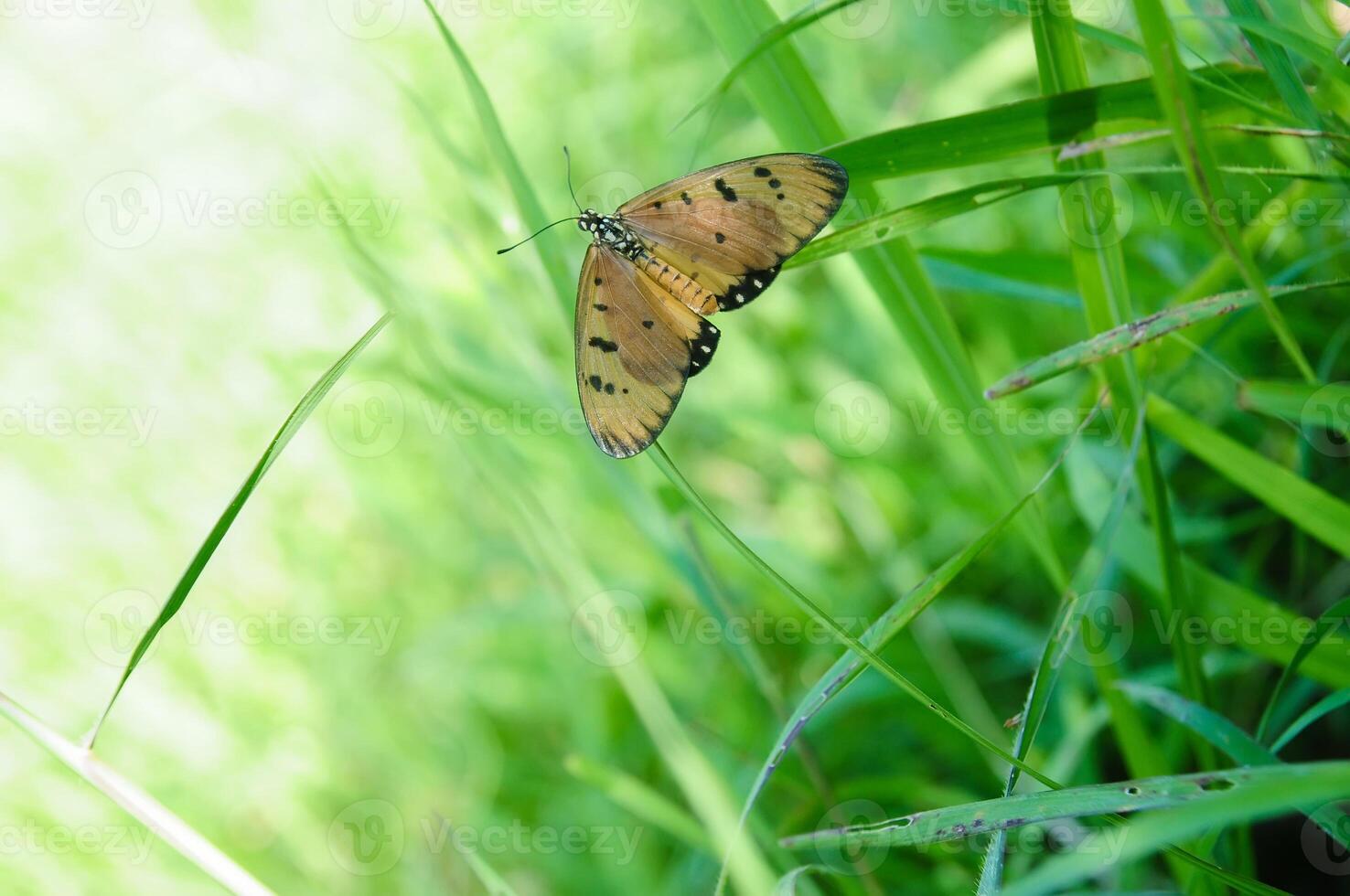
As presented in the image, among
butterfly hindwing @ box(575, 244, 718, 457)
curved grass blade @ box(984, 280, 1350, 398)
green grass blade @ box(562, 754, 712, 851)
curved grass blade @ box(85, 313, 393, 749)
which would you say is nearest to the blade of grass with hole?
curved grass blade @ box(984, 280, 1350, 398)

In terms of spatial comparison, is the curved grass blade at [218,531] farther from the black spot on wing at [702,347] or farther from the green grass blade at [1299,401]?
the green grass blade at [1299,401]

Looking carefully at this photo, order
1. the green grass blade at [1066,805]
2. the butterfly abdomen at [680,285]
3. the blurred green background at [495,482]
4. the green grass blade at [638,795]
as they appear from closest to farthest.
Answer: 1. the green grass blade at [1066,805]
2. the butterfly abdomen at [680,285]
3. the green grass blade at [638,795]
4. the blurred green background at [495,482]

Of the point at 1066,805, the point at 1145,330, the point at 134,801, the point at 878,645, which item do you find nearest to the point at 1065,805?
the point at 1066,805

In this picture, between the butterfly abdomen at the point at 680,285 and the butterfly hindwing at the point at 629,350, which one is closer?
the butterfly hindwing at the point at 629,350

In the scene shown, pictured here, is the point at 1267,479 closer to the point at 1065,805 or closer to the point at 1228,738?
the point at 1228,738

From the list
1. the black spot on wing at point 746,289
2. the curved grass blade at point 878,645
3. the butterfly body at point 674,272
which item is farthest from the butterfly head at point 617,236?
the curved grass blade at point 878,645

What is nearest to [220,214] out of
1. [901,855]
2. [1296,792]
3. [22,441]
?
[22,441]
